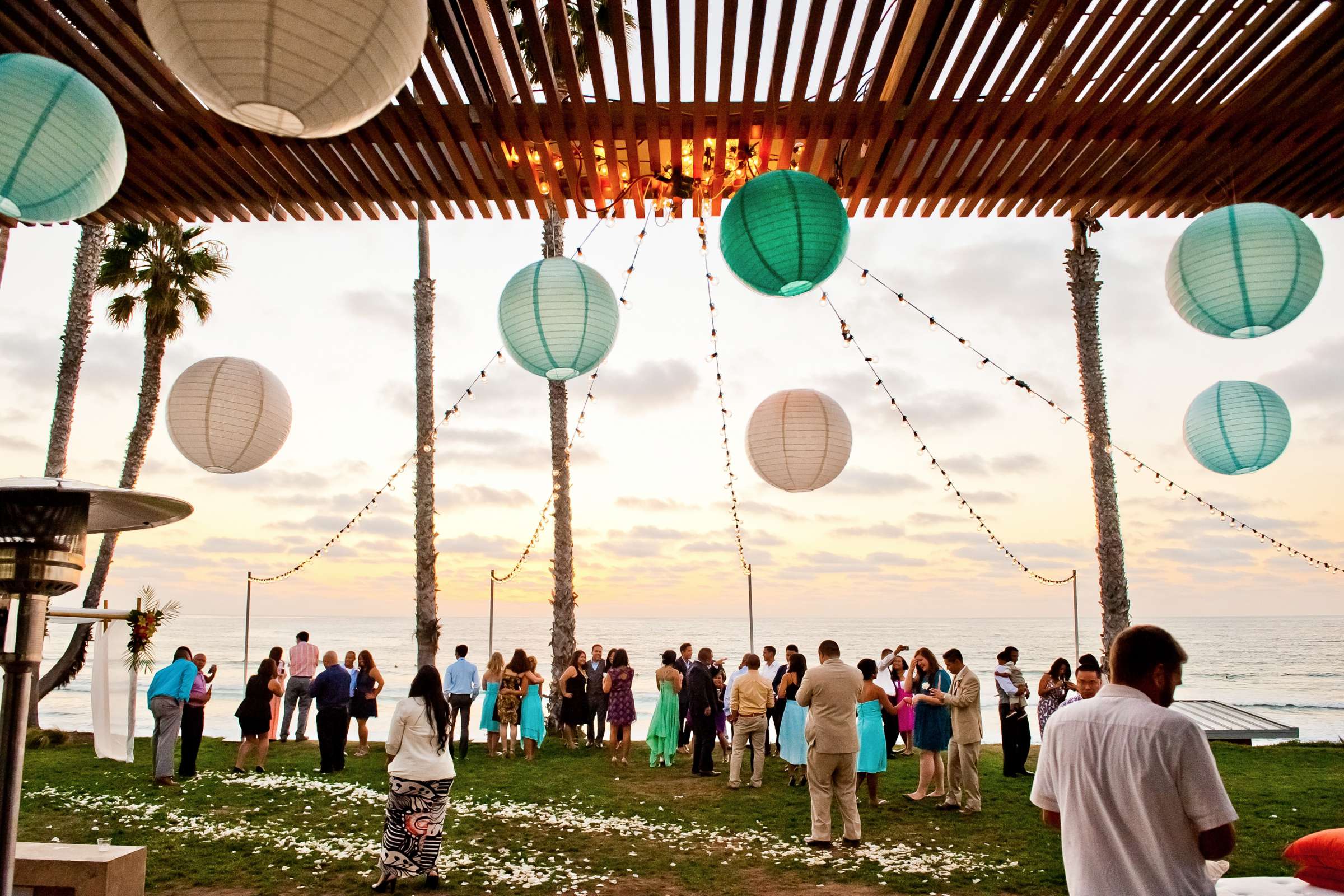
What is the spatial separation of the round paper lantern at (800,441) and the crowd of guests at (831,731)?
151 cm

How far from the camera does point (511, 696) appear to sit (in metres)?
11.4

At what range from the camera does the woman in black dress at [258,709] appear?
9.84 metres

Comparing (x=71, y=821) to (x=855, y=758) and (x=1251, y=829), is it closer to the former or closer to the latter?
(x=855, y=758)

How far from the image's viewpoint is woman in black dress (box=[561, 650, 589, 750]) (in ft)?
40.8

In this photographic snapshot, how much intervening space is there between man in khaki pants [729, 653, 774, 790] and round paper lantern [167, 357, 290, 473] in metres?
5.51

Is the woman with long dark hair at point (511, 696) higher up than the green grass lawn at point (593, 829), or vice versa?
the woman with long dark hair at point (511, 696)

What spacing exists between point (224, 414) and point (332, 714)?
19.1 feet

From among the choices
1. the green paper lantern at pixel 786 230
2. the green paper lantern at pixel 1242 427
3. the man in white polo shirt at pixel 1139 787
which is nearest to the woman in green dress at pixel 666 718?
the green paper lantern at pixel 1242 427

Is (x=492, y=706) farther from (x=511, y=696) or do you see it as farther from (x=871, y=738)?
(x=871, y=738)

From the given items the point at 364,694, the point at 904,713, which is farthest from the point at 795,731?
the point at 364,694

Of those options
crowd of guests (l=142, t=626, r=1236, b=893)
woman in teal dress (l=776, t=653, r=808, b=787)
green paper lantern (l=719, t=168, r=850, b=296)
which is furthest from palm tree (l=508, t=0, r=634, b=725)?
green paper lantern (l=719, t=168, r=850, b=296)

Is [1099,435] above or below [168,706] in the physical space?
above

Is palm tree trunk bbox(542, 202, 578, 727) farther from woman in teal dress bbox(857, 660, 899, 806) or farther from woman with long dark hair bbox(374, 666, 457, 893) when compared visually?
woman with long dark hair bbox(374, 666, 457, 893)

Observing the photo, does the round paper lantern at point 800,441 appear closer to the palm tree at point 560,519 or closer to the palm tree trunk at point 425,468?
the palm tree trunk at point 425,468
